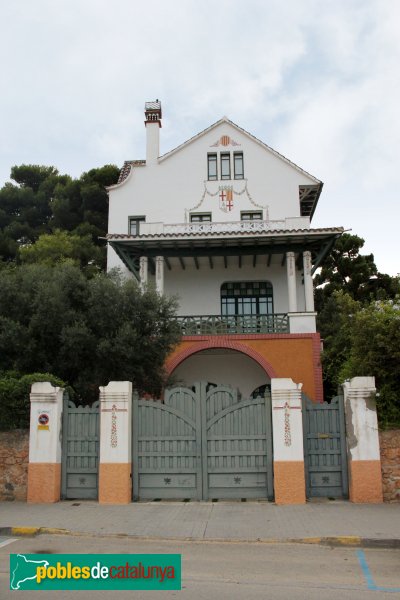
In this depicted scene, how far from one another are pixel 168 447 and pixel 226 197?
15.0 meters

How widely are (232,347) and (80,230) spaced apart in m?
16.4

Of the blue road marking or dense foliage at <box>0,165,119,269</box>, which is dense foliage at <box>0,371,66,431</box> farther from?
dense foliage at <box>0,165,119,269</box>

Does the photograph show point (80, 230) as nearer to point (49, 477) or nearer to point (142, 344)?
point (142, 344)

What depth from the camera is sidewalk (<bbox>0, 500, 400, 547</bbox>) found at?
8047 millimetres

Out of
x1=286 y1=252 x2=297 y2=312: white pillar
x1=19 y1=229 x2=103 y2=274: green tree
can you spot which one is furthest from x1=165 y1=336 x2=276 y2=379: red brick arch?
x1=19 y1=229 x2=103 y2=274: green tree

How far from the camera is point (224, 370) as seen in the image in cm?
2186

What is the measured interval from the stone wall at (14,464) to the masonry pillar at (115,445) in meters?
1.66

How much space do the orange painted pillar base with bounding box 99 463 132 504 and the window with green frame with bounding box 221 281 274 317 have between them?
42.2ft

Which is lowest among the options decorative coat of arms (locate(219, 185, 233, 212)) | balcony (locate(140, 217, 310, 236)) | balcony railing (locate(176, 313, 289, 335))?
balcony railing (locate(176, 313, 289, 335))

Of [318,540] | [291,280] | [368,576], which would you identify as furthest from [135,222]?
[368,576]

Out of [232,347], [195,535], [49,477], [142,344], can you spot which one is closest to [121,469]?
[49,477]

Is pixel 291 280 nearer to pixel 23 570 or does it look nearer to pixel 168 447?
pixel 168 447

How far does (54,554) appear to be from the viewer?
7223mm

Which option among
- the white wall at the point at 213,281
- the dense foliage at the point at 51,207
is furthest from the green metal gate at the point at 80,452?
the dense foliage at the point at 51,207
